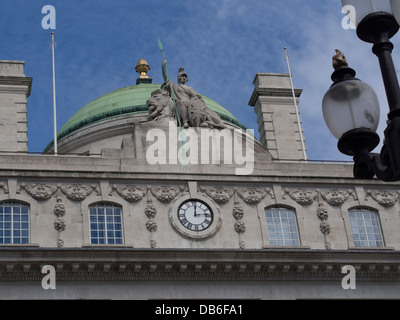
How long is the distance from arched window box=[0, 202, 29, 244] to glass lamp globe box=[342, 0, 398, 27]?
22.1 meters

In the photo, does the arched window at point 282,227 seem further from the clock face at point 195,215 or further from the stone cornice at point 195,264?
the clock face at point 195,215

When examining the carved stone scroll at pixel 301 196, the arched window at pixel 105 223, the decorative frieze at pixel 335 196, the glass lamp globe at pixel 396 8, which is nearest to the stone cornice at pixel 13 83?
the arched window at pixel 105 223

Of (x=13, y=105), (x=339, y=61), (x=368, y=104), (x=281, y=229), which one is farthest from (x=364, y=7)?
(x=13, y=105)

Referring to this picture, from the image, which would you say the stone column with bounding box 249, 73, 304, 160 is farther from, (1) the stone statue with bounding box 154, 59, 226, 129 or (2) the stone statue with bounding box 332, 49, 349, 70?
(2) the stone statue with bounding box 332, 49, 349, 70

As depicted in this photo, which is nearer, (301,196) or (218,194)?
(218,194)

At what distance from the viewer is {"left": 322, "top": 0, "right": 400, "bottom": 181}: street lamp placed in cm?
1050

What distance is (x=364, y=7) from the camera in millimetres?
10703

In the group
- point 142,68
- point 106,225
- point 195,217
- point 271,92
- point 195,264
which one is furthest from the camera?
point 142,68

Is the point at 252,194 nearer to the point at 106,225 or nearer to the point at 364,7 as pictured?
the point at 106,225

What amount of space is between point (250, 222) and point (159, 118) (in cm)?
557

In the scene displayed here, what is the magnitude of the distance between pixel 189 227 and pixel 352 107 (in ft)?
71.4

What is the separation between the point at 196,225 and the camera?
32562 millimetres
